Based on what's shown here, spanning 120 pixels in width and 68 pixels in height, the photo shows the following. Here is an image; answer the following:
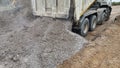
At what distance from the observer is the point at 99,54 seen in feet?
26.9

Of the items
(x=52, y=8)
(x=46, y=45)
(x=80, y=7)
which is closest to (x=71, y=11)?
(x=80, y=7)

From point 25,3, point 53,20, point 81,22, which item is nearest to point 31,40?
point 53,20

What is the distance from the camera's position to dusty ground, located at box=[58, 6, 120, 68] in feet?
A: 24.1

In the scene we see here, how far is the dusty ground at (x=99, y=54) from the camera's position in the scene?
734cm

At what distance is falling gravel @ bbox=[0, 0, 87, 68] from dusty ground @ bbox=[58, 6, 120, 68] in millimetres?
266

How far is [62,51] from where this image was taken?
7.66 metres

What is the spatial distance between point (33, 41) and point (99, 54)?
97.6 inches

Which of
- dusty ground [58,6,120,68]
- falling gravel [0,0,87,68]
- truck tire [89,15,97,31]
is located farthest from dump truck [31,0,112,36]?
dusty ground [58,6,120,68]

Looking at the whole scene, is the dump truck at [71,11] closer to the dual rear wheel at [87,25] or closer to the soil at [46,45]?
the dual rear wheel at [87,25]

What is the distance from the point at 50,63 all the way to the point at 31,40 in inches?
53.8

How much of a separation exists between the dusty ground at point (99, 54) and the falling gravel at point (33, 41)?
0.27 metres

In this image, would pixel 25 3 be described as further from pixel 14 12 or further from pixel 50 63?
pixel 50 63

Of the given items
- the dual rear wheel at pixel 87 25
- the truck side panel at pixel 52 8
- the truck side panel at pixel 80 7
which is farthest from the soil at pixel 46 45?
the truck side panel at pixel 80 7

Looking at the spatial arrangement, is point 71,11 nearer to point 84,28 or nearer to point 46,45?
point 84,28
